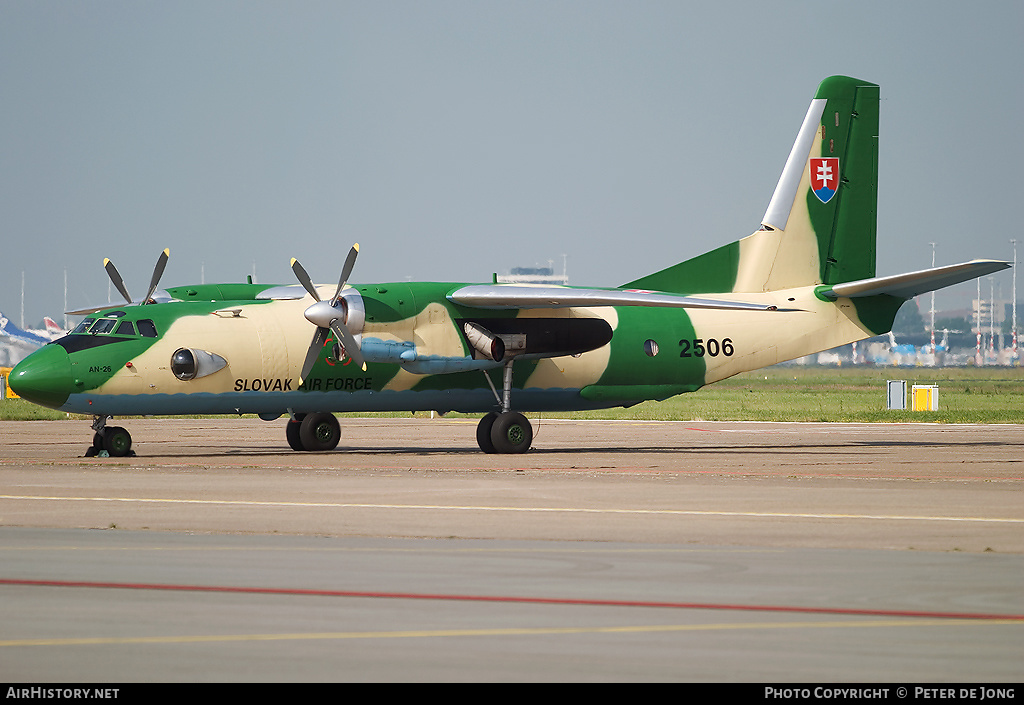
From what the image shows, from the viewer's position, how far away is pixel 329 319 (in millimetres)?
28891

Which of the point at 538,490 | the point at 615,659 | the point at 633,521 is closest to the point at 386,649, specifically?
the point at 615,659

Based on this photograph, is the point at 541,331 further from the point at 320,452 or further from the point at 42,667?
the point at 42,667

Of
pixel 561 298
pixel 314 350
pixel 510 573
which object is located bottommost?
pixel 510 573

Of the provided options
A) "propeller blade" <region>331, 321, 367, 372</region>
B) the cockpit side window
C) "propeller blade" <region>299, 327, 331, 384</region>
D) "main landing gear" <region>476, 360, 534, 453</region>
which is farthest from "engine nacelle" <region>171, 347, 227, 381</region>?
Result: "main landing gear" <region>476, 360, 534, 453</region>

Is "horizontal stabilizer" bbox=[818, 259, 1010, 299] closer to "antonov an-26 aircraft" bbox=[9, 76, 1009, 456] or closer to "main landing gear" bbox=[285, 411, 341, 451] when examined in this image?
"antonov an-26 aircraft" bbox=[9, 76, 1009, 456]

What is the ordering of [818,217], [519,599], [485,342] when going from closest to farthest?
[519,599]
[485,342]
[818,217]

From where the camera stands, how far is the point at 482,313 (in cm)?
3158

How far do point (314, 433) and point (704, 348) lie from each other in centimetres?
984

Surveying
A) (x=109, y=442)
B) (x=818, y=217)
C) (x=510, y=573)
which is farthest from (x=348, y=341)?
(x=510, y=573)

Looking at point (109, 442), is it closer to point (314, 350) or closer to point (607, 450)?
point (314, 350)

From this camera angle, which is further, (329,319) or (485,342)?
(485,342)

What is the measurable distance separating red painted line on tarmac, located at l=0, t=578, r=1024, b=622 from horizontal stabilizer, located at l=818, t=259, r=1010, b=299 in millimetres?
23032

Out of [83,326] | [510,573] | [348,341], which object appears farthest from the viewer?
[348,341]

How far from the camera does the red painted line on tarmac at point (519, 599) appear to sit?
9477 mm
